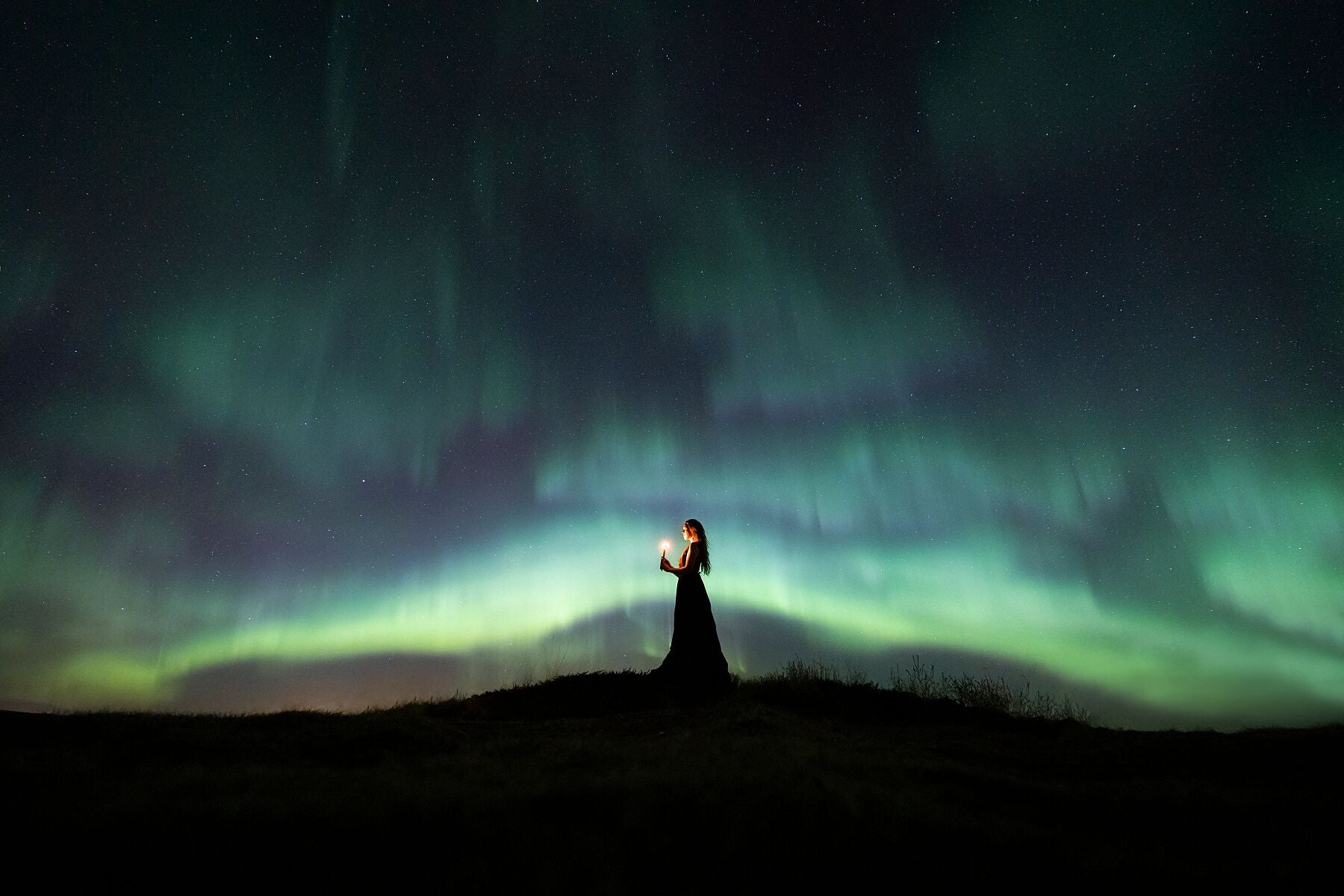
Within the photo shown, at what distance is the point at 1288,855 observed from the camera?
15.7 feet

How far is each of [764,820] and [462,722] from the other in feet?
27.9

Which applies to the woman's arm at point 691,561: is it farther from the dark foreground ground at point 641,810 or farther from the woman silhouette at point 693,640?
the dark foreground ground at point 641,810

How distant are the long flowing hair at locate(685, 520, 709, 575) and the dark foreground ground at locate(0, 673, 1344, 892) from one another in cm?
688

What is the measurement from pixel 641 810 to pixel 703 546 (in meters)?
11.5

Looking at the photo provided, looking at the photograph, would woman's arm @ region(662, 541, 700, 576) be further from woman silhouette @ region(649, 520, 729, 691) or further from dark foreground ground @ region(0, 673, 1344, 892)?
dark foreground ground @ region(0, 673, 1344, 892)

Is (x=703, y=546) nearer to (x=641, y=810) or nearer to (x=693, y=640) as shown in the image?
(x=693, y=640)

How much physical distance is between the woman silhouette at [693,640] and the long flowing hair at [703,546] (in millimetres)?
17

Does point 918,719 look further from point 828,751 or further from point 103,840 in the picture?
point 103,840

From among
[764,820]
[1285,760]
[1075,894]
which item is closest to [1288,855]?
[1075,894]

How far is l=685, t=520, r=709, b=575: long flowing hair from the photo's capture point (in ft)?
53.3

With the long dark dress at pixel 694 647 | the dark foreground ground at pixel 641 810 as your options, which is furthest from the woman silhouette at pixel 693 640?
the dark foreground ground at pixel 641 810

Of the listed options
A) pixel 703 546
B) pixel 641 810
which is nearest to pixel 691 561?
pixel 703 546

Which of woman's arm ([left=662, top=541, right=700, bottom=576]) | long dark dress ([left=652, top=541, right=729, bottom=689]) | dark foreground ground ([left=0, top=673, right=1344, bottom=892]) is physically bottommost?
dark foreground ground ([left=0, top=673, right=1344, bottom=892])

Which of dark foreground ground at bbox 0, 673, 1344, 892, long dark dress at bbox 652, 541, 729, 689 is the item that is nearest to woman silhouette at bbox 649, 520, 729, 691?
long dark dress at bbox 652, 541, 729, 689
